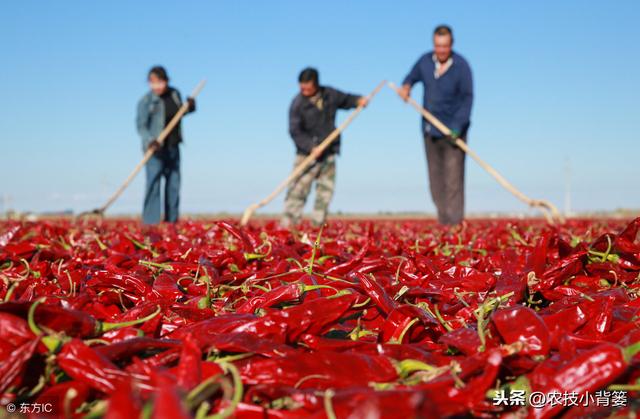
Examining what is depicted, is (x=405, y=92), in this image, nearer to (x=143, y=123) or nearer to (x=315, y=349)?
(x=143, y=123)

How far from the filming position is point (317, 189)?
11.7 metres

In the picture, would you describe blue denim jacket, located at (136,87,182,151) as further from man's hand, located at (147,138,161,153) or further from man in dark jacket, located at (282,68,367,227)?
man in dark jacket, located at (282,68,367,227)

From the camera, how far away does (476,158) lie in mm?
9945

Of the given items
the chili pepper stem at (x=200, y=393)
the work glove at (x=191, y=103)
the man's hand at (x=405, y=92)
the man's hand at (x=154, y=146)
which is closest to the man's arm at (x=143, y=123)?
the man's hand at (x=154, y=146)

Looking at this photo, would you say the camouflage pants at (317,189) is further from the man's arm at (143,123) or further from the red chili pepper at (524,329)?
the red chili pepper at (524,329)

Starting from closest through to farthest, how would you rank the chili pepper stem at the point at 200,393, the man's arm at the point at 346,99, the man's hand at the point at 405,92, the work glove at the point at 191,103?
the chili pepper stem at the point at 200,393 → the man's hand at the point at 405,92 → the man's arm at the point at 346,99 → the work glove at the point at 191,103

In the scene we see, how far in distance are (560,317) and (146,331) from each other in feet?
4.71

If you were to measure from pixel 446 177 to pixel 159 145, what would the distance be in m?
5.30

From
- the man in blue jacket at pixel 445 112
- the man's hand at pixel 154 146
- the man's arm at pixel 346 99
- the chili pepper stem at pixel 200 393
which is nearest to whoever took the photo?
the chili pepper stem at pixel 200 393

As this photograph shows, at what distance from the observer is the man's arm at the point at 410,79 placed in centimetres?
1084

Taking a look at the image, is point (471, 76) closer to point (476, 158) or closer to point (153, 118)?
point (476, 158)

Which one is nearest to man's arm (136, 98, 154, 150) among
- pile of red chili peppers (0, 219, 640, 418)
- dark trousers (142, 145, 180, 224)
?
dark trousers (142, 145, 180, 224)

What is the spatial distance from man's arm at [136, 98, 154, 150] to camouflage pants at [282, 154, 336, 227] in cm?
307

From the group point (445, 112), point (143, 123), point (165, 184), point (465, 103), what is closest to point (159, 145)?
point (143, 123)
